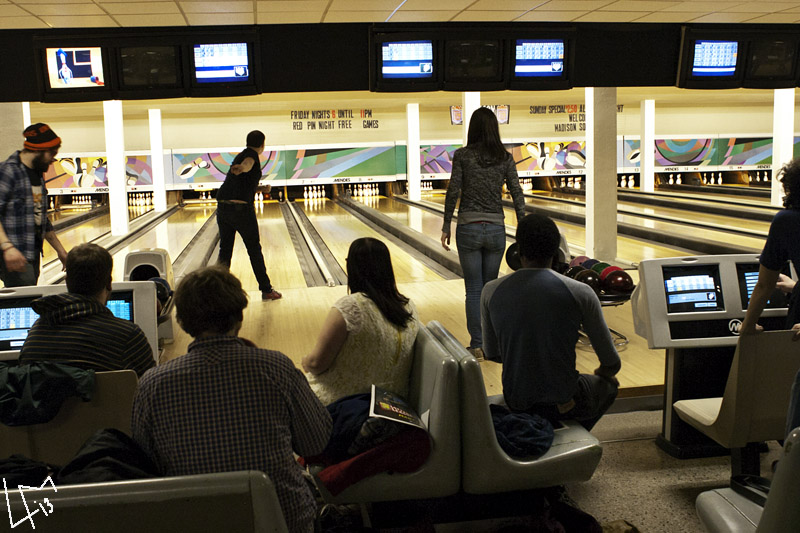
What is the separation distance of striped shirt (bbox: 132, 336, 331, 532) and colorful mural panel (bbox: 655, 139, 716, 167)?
43.1 feet

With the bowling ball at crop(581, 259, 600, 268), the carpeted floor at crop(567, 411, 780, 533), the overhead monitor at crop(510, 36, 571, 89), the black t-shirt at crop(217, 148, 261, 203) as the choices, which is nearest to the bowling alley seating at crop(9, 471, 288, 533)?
the carpeted floor at crop(567, 411, 780, 533)

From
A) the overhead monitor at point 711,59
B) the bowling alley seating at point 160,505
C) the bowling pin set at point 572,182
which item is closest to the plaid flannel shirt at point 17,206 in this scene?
the bowling alley seating at point 160,505

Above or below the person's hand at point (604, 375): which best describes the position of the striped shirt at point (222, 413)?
above

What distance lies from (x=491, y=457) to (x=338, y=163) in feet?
36.7

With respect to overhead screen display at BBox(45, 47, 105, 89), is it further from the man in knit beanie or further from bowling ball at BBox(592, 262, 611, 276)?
bowling ball at BBox(592, 262, 611, 276)

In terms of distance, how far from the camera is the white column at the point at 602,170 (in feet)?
20.4

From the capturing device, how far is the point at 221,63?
4.63 meters

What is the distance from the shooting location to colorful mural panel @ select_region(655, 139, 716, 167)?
1355 cm

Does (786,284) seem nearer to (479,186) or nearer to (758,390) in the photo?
(758,390)

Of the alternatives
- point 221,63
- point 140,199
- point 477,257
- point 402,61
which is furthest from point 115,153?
point 477,257

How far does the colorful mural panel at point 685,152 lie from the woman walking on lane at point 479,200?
10.9 metres

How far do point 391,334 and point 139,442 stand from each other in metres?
0.83

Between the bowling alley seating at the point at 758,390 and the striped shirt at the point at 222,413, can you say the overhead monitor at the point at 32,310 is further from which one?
the bowling alley seating at the point at 758,390

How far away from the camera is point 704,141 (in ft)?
45.0
